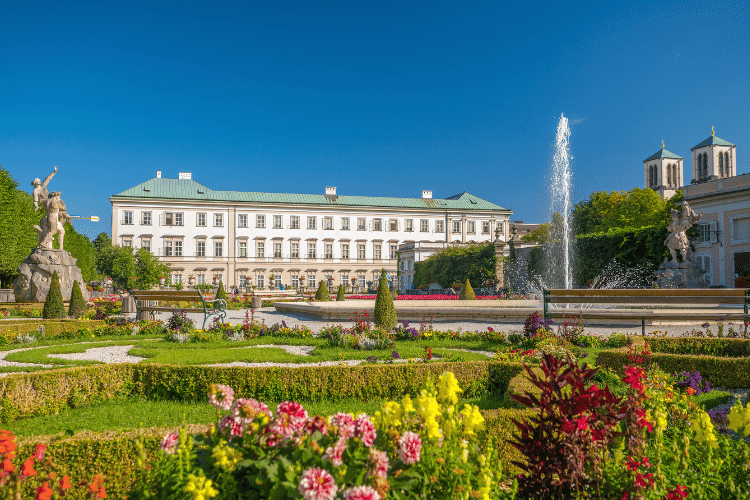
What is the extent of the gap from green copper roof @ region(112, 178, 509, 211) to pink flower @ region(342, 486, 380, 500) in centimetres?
5221

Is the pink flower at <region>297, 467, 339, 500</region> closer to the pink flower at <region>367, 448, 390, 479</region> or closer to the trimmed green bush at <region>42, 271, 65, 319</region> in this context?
the pink flower at <region>367, 448, 390, 479</region>

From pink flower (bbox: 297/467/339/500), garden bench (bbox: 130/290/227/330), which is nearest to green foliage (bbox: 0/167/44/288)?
garden bench (bbox: 130/290/227/330)

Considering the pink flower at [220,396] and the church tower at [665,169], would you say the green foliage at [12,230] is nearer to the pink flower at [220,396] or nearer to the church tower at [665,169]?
the pink flower at [220,396]

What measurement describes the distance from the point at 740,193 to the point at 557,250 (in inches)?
344

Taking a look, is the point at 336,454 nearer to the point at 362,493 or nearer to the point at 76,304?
the point at 362,493

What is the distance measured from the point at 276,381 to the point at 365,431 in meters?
3.53

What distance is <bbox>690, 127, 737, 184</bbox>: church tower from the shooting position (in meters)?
63.1

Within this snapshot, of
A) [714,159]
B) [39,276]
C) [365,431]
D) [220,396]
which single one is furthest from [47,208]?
[714,159]

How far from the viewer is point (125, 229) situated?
48.3 meters

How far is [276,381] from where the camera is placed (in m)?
5.04

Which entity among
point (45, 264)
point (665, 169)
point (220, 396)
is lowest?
point (220, 396)

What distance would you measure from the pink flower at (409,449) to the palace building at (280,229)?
47.0 m

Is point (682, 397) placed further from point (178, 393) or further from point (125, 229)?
point (125, 229)

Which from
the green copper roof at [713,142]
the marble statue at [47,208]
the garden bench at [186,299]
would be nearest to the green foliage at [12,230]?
the marble statue at [47,208]
